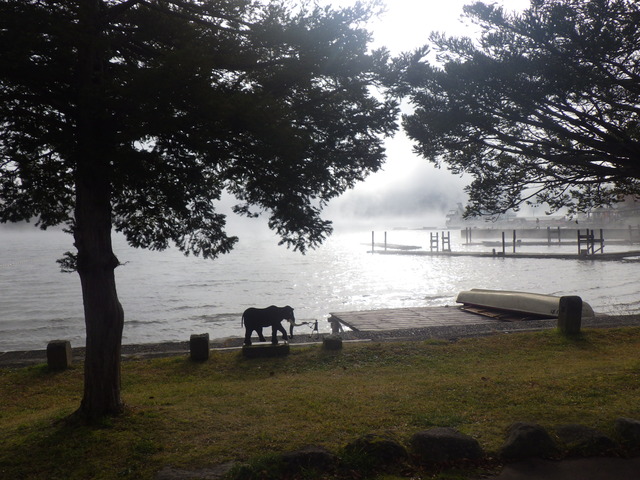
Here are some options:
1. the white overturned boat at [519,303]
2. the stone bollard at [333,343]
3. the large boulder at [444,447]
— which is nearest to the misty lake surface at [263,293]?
the white overturned boat at [519,303]

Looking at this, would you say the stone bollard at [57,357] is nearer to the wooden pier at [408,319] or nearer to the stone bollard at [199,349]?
the stone bollard at [199,349]

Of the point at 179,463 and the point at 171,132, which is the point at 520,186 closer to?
the point at 171,132

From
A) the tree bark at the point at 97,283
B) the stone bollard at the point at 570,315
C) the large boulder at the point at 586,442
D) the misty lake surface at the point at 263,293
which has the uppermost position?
the tree bark at the point at 97,283

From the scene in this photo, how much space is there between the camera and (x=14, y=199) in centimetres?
723

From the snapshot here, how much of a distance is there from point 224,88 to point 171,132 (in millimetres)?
1027

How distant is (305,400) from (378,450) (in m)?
2.34

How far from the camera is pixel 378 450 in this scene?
15.6 ft

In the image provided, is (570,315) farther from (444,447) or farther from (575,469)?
(444,447)

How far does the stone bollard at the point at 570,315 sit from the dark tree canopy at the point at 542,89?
129 inches

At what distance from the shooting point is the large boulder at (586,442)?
4930 mm

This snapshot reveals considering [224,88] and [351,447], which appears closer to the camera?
[351,447]

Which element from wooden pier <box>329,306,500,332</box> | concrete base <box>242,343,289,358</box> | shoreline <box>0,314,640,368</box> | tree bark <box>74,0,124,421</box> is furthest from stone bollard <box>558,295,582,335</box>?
tree bark <box>74,0,124,421</box>

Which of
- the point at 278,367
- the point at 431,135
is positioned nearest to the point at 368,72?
the point at 431,135

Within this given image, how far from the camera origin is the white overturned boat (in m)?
15.4
